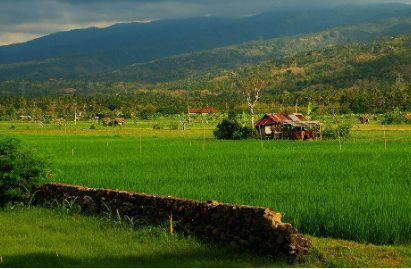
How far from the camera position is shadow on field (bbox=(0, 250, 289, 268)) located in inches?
326

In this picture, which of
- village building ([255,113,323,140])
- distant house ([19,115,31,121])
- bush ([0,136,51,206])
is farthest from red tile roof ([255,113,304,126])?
distant house ([19,115,31,121])

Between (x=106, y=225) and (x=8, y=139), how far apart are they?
5.13m

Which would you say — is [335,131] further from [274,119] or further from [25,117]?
[25,117]

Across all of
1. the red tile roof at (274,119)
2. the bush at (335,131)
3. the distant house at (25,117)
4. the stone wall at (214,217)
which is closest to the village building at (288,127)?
the red tile roof at (274,119)

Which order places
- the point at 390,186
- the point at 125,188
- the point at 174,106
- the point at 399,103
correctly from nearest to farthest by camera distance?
the point at 390,186, the point at 125,188, the point at 399,103, the point at 174,106

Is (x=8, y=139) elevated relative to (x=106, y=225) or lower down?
elevated

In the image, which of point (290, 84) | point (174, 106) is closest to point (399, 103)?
point (174, 106)

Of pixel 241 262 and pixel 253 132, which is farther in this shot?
pixel 253 132

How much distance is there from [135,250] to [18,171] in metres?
5.94

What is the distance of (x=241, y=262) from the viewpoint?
8320 mm

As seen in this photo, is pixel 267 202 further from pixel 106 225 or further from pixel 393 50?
pixel 393 50

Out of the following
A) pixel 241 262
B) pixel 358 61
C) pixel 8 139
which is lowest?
pixel 241 262

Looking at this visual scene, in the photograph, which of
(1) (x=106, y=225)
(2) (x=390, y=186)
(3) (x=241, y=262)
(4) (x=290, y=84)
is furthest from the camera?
(4) (x=290, y=84)

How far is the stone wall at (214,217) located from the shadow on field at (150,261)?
0.28m
